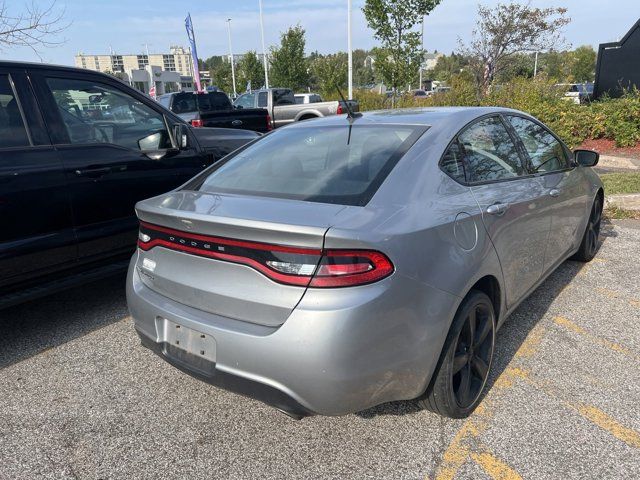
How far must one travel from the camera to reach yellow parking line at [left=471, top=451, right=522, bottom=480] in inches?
86.4

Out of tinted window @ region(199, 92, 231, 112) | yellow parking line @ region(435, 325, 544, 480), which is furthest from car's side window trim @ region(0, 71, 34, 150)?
tinted window @ region(199, 92, 231, 112)

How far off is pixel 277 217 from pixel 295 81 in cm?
3416

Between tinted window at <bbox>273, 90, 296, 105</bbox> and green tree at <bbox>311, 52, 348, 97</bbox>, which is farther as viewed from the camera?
green tree at <bbox>311, 52, 348, 97</bbox>

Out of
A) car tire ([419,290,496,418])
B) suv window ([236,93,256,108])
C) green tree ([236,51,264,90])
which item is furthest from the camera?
green tree ([236,51,264,90])

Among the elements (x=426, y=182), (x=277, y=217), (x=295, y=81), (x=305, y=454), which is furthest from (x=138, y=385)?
(x=295, y=81)

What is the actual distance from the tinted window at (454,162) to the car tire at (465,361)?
626mm

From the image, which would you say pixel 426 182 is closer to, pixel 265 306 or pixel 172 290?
pixel 265 306

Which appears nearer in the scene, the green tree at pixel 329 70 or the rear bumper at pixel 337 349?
the rear bumper at pixel 337 349

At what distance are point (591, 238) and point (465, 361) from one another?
3.13 meters

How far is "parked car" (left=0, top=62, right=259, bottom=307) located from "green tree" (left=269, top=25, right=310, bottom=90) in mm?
31222

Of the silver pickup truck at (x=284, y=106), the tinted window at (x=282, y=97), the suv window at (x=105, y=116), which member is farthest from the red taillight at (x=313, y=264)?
the tinted window at (x=282, y=97)

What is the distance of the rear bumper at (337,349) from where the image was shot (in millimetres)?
1945

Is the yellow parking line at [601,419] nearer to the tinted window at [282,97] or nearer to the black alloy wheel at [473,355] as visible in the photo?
the black alloy wheel at [473,355]

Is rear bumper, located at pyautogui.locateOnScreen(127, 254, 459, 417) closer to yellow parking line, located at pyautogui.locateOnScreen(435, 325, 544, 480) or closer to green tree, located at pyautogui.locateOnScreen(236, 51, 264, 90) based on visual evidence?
yellow parking line, located at pyautogui.locateOnScreen(435, 325, 544, 480)
